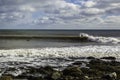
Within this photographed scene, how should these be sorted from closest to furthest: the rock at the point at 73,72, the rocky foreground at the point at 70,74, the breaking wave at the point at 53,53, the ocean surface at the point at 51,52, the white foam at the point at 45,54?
the rocky foreground at the point at 70,74 < the rock at the point at 73,72 < the ocean surface at the point at 51,52 < the white foam at the point at 45,54 < the breaking wave at the point at 53,53

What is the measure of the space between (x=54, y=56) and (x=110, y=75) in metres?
10.2

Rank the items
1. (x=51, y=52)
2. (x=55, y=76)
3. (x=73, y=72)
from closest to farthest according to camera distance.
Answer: (x=55, y=76) → (x=73, y=72) → (x=51, y=52)

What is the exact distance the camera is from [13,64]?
20.6m

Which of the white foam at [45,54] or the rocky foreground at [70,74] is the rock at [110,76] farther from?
the white foam at [45,54]

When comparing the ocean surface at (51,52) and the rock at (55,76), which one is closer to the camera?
the rock at (55,76)

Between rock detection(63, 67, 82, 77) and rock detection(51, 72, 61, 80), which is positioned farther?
rock detection(63, 67, 82, 77)

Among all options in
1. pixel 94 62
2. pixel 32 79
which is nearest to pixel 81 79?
pixel 32 79

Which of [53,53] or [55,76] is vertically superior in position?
[55,76]

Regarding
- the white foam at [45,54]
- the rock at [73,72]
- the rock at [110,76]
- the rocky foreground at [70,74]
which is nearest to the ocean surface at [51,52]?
the white foam at [45,54]

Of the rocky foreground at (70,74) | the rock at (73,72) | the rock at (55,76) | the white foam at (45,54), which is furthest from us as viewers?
the white foam at (45,54)

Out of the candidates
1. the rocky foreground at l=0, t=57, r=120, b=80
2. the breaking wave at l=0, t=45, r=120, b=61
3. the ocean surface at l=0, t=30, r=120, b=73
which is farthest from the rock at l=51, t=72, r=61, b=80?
the breaking wave at l=0, t=45, r=120, b=61

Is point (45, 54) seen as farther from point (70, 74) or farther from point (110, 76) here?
point (110, 76)

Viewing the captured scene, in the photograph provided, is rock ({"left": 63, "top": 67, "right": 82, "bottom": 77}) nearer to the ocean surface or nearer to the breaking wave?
the ocean surface

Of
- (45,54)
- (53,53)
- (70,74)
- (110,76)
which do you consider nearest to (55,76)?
(70,74)
